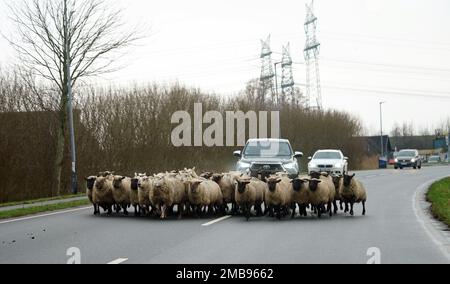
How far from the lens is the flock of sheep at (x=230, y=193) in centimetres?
1761

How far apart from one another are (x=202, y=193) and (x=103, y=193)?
3.45 m

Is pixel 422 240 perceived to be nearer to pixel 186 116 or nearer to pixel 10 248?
pixel 10 248

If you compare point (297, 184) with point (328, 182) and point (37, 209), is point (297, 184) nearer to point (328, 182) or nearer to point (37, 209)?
point (328, 182)

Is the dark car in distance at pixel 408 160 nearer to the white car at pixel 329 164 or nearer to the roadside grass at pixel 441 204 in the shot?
the white car at pixel 329 164

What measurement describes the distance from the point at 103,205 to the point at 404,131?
6308 inches

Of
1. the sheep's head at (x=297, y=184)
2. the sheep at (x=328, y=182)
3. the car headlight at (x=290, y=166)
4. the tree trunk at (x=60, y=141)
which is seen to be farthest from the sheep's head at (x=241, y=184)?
the tree trunk at (x=60, y=141)

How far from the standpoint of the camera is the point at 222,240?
42.5 ft

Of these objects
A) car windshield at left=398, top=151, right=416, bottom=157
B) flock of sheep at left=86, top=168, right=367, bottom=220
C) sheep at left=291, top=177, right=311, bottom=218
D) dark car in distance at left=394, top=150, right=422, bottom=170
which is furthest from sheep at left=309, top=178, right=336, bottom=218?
car windshield at left=398, top=151, right=416, bottom=157

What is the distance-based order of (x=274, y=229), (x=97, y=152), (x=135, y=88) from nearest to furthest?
(x=274, y=229)
(x=97, y=152)
(x=135, y=88)

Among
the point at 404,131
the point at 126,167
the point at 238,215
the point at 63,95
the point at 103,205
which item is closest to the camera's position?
the point at 238,215

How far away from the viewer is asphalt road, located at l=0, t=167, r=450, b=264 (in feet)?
35.0

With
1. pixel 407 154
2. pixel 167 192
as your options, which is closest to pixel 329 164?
pixel 167 192

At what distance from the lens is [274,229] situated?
49.0 ft

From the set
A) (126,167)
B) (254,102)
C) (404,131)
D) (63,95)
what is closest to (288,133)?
(254,102)
